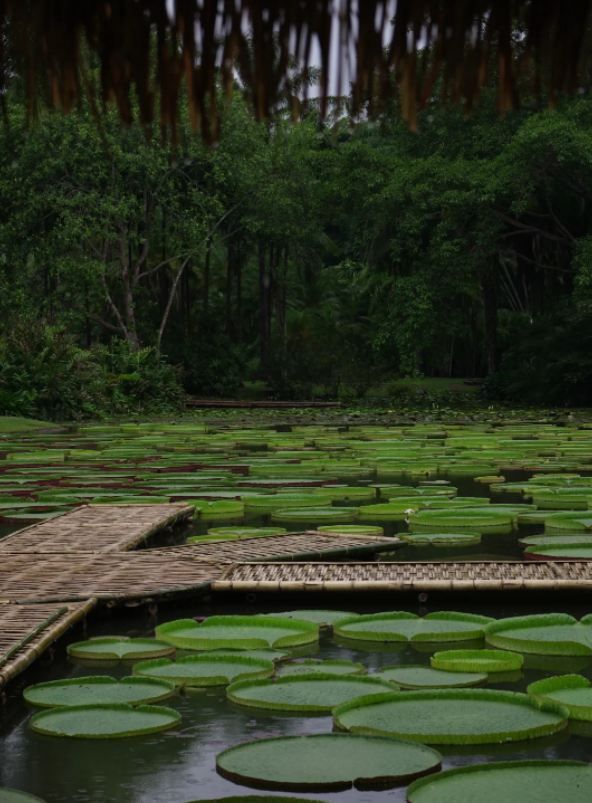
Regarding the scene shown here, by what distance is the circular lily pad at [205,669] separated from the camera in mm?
3574

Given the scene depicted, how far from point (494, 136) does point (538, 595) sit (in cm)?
1770

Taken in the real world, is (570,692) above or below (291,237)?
below

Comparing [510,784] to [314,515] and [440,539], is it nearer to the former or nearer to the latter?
[440,539]

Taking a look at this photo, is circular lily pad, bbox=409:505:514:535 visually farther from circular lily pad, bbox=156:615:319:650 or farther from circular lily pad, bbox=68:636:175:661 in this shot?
circular lily pad, bbox=68:636:175:661

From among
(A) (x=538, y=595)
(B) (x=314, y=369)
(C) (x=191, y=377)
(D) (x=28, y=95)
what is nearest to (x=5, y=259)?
(C) (x=191, y=377)

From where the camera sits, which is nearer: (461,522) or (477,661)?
(477,661)

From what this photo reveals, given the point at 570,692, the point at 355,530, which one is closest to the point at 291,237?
the point at 355,530

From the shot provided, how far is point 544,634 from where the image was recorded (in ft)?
13.1

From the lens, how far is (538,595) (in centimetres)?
472

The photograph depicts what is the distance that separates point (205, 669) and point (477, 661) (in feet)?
2.49

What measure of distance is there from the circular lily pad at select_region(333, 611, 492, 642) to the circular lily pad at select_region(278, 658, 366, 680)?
360 millimetres

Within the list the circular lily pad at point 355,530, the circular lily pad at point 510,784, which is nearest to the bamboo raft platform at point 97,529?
the circular lily pad at point 355,530

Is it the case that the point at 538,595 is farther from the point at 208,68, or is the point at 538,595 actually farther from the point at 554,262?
the point at 554,262

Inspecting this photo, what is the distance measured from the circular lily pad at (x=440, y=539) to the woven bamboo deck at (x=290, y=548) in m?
0.19
